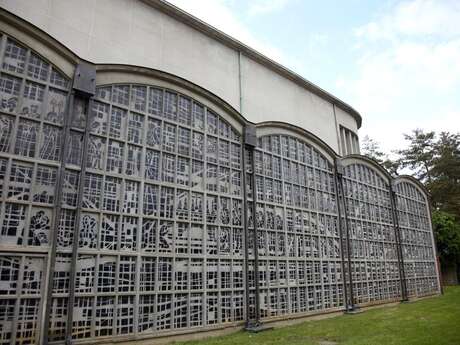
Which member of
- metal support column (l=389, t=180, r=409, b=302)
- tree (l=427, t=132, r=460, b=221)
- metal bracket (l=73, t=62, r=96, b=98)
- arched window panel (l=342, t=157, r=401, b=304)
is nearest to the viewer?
metal bracket (l=73, t=62, r=96, b=98)

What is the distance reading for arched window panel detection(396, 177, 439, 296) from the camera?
55.5ft

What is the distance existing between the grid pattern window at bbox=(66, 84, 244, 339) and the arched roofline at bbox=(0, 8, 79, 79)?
33.9 inches

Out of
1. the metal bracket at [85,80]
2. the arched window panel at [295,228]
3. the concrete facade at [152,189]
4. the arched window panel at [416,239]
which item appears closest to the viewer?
the concrete facade at [152,189]

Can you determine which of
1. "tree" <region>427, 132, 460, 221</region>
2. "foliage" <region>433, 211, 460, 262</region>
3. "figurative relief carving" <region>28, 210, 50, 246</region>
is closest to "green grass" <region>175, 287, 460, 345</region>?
"figurative relief carving" <region>28, 210, 50, 246</region>

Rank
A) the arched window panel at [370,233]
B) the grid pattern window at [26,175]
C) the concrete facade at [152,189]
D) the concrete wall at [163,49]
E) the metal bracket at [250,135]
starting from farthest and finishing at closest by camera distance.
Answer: the arched window panel at [370,233] → the metal bracket at [250,135] → the concrete wall at [163,49] → the concrete facade at [152,189] → the grid pattern window at [26,175]

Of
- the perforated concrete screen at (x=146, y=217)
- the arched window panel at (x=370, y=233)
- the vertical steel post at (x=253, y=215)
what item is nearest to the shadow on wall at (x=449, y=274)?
the arched window panel at (x=370, y=233)

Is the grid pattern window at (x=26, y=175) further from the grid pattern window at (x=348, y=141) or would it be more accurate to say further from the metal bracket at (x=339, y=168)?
the grid pattern window at (x=348, y=141)

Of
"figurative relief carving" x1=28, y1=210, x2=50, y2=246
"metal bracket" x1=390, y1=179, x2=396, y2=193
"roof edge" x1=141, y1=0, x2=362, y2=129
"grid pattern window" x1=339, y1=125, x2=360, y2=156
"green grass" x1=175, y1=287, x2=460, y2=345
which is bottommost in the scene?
"green grass" x1=175, y1=287, x2=460, y2=345

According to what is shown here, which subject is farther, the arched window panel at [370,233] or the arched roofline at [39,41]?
the arched window panel at [370,233]

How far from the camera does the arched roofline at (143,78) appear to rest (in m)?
8.20

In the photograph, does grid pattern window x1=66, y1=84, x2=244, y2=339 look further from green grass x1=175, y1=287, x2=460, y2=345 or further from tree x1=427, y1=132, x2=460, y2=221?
tree x1=427, y1=132, x2=460, y2=221

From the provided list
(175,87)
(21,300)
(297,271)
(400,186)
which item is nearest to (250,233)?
(297,271)

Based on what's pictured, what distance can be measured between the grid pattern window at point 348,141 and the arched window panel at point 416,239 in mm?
2699

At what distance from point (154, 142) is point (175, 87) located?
1731mm
